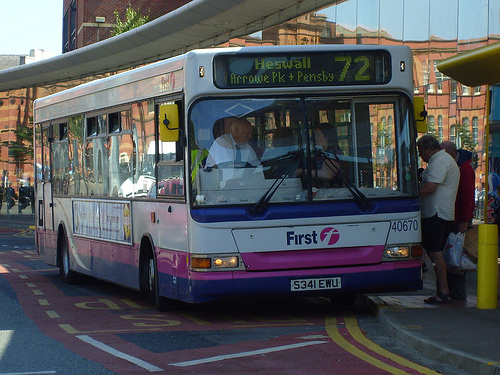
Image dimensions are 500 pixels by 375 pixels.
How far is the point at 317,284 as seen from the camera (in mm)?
9781

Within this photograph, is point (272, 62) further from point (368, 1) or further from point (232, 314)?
point (368, 1)

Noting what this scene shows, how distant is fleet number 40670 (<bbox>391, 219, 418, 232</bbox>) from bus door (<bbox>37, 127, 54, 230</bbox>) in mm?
8021

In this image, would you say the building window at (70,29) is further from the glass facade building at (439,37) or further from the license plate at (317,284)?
the license plate at (317,284)

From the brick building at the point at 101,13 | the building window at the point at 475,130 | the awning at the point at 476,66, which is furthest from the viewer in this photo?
the brick building at the point at 101,13

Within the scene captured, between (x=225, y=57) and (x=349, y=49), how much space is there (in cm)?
132

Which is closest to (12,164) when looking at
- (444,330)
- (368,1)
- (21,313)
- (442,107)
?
(368,1)

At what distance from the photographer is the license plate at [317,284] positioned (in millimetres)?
9719

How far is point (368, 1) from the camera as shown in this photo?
22156 mm

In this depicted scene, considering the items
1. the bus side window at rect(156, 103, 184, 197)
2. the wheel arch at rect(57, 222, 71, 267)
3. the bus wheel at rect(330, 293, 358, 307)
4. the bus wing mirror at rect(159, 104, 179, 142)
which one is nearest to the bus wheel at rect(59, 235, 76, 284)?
the wheel arch at rect(57, 222, 71, 267)

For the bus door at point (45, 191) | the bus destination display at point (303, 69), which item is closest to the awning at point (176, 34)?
the bus door at point (45, 191)

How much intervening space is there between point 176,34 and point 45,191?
16793mm

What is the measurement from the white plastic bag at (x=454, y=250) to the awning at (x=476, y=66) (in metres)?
1.71

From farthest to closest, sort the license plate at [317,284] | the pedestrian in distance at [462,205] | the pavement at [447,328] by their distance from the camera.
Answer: the pedestrian in distance at [462,205], the license plate at [317,284], the pavement at [447,328]

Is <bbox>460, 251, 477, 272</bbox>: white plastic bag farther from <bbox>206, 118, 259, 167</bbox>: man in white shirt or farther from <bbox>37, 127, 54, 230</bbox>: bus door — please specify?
<bbox>37, 127, 54, 230</bbox>: bus door
